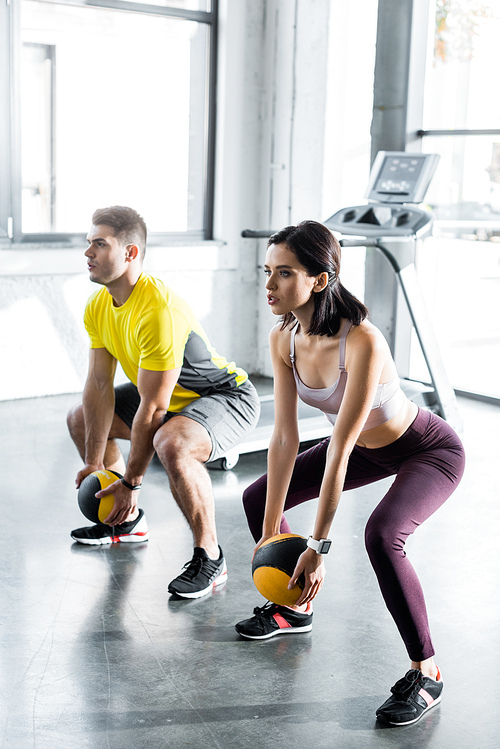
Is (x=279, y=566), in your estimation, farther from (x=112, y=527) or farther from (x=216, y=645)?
(x=112, y=527)

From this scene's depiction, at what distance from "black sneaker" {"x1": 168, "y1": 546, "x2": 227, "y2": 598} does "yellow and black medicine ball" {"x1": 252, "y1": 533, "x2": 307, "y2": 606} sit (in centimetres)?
46

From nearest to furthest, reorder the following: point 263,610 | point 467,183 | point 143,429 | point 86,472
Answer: point 263,610
point 143,429
point 86,472
point 467,183

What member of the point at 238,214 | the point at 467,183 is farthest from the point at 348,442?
the point at 238,214

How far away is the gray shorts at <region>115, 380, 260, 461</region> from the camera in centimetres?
277

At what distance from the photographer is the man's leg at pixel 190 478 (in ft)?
8.48

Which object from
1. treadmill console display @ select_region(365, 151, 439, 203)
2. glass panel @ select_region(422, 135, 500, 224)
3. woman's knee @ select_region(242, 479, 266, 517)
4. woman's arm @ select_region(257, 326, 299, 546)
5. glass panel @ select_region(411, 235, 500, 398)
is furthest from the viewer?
glass panel @ select_region(411, 235, 500, 398)

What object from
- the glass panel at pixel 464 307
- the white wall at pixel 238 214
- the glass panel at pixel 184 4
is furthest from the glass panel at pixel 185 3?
the glass panel at pixel 464 307

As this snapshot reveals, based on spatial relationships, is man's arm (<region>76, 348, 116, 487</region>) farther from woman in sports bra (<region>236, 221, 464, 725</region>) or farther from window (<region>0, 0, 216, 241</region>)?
window (<region>0, 0, 216, 241</region>)

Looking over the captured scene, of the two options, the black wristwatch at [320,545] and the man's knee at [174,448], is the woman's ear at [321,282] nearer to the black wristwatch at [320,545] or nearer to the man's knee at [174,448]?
the black wristwatch at [320,545]

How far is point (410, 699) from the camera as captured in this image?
1.92 meters

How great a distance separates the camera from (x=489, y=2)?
16.5ft

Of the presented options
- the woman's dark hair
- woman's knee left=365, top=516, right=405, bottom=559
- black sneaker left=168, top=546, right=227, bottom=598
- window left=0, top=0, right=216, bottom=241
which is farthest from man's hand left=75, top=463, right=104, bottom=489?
window left=0, top=0, right=216, bottom=241

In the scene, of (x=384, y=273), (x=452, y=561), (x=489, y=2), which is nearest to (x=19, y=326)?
(x=384, y=273)

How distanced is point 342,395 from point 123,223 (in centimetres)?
102
